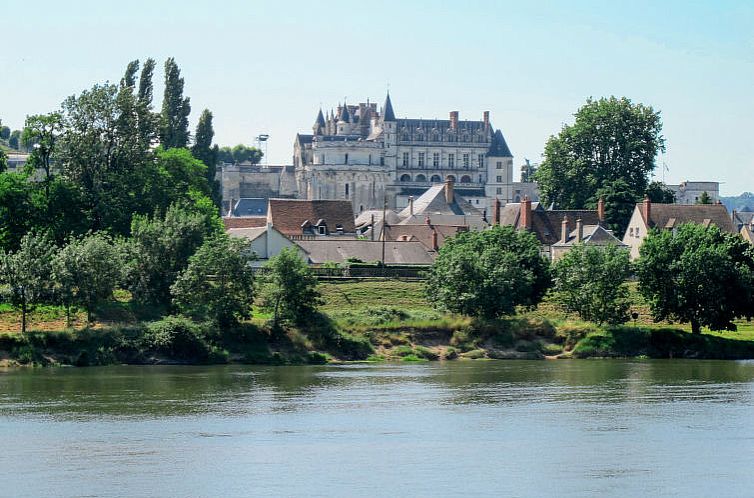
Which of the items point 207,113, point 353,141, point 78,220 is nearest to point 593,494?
point 78,220

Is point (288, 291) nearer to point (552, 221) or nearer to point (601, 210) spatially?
point (552, 221)

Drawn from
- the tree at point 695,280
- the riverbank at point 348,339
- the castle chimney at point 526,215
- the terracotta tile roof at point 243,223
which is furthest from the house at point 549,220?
the tree at point 695,280

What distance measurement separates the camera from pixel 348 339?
55.8 m

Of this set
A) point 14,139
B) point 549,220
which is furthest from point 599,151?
point 14,139

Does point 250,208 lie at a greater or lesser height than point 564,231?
greater

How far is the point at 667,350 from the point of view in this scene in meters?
57.2

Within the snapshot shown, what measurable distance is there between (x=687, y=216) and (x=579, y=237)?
756cm

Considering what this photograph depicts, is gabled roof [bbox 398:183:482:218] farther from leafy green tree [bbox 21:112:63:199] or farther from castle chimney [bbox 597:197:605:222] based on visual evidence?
leafy green tree [bbox 21:112:63:199]

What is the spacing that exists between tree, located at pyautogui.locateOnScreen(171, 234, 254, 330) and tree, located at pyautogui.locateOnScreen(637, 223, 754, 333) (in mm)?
17491

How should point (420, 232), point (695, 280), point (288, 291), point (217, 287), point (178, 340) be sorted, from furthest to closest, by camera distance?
point (420, 232), point (695, 280), point (288, 291), point (217, 287), point (178, 340)

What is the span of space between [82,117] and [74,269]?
1444 cm

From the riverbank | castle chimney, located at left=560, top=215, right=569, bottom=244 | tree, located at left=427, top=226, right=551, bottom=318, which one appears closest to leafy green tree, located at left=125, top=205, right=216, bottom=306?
the riverbank

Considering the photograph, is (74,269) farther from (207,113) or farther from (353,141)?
(353,141)

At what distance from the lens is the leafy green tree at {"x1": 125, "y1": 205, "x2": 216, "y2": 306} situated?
57.5 metres
